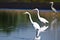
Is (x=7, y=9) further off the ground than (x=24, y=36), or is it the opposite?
(x=24, y=36)

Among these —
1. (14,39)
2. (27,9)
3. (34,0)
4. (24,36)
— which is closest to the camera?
(14,39)

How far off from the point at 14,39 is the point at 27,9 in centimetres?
641

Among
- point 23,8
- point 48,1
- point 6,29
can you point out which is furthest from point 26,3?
point 6,29

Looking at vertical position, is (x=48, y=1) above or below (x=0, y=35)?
A: below

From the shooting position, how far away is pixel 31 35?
18.4 feet

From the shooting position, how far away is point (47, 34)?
18.8 feet

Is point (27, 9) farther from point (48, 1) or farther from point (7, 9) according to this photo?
point (48, 1)

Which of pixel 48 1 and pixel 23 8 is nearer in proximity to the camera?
pixel 23 8

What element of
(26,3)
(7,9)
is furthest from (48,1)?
(7,9)

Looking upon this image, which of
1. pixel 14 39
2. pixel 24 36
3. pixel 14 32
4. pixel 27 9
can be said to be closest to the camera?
pixel 14 39

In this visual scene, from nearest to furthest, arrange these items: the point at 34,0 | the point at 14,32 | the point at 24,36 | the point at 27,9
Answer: the point at 24,36
the point at 14,32
the point at 27,9
the point at 34,0

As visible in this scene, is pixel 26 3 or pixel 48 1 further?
pixel 48 1

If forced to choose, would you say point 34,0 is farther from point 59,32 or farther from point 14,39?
point 14,39

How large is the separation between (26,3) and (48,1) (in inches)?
61.0
